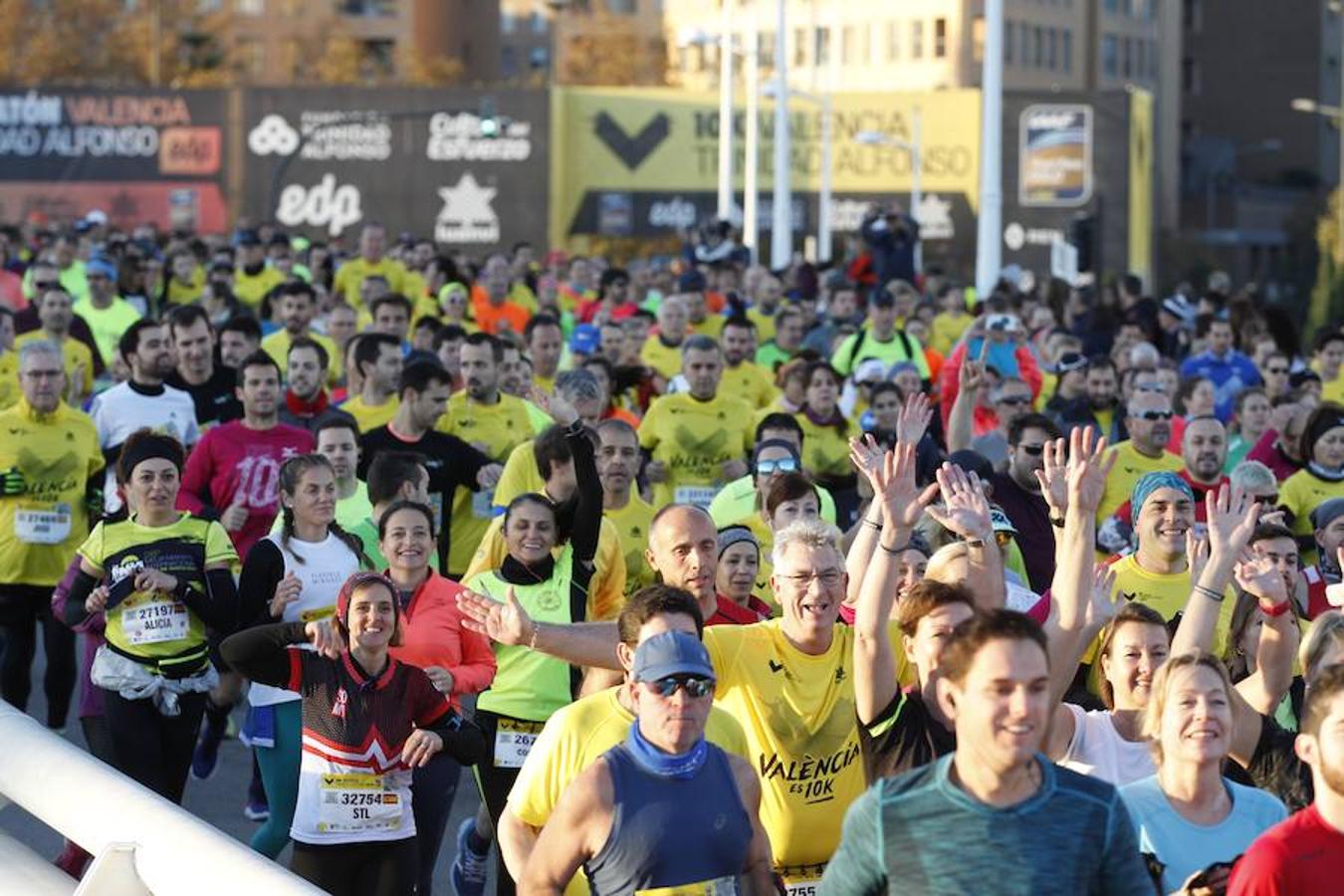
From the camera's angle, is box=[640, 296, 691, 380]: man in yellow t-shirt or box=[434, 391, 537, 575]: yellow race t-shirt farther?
box=[640, 296, 691, 380]: man in yellow t-shirt

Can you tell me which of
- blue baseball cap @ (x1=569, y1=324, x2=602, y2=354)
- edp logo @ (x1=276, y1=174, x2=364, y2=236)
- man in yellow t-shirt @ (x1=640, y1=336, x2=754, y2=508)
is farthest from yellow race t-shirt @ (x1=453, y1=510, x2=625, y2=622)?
edp logo @ (x1=276, y1=174, x2=364, y2=236)

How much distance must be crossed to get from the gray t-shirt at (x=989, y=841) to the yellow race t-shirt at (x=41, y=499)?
7.28 metres

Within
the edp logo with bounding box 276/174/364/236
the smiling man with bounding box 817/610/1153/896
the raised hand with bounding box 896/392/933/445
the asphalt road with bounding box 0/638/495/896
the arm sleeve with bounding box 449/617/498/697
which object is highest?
the edp logo with bounding box 276/174/364/236

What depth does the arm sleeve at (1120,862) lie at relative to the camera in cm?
480

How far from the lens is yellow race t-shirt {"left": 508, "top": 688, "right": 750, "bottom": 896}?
6.24m

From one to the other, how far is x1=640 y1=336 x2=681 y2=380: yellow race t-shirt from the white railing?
12269mm

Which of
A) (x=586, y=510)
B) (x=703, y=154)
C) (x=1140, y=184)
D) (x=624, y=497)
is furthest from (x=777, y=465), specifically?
(x=1140, y=184)

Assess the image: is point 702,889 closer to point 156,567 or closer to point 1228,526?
point 1228,526

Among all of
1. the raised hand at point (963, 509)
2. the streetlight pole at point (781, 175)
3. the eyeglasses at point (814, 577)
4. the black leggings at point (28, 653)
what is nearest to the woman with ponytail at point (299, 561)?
the raised hand at point (963, 509)

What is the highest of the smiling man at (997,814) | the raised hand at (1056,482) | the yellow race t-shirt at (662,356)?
the raised hand at (1056,482)

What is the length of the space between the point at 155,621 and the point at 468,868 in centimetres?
131

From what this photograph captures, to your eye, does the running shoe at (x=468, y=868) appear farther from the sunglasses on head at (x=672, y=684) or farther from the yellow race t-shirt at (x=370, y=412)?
the yellow race t-shirt at (x=370, y=412)

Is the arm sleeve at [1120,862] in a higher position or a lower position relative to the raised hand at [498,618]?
lower

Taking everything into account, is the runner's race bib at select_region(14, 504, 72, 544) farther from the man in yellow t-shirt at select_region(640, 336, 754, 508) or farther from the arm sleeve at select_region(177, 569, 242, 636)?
the man in yellow t-shirt at select_region(640, 336, 754, 508)
